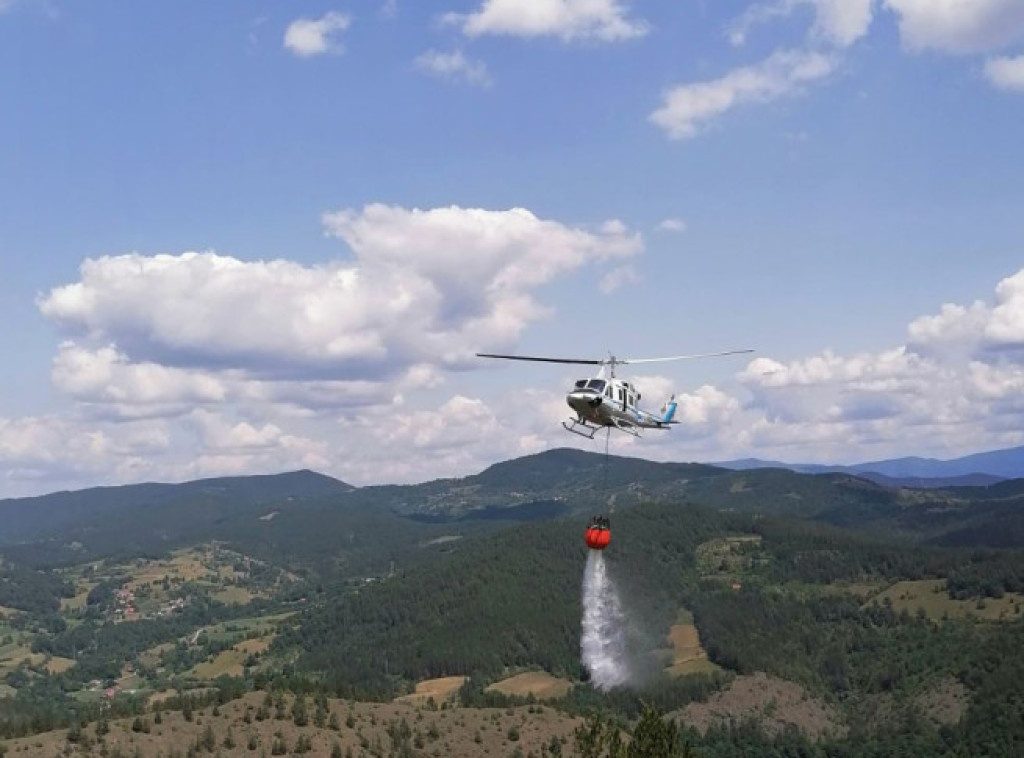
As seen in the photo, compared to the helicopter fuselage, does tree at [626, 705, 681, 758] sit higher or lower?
lower

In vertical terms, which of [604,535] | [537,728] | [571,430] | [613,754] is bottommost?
[537,728]

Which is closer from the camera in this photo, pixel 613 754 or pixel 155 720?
pixel 613 754

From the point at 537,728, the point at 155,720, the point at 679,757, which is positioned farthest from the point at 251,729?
the point at 679,757

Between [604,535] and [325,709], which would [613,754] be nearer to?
[604,535]

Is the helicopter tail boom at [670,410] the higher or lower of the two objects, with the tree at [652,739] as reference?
higher

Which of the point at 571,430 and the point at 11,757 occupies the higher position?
the point at 571,430

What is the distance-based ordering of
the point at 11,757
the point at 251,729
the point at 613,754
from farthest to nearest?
the point at 251,729, the point at 11,757, the point at 613,754

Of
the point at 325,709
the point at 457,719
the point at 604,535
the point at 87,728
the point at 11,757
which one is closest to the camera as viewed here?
the point at 604,535

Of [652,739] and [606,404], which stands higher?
[606,404]

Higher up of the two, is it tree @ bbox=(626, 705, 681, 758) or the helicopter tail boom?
the helicopter tail boom

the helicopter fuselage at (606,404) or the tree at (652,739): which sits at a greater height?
the helicopter fuselage at (606,404)
